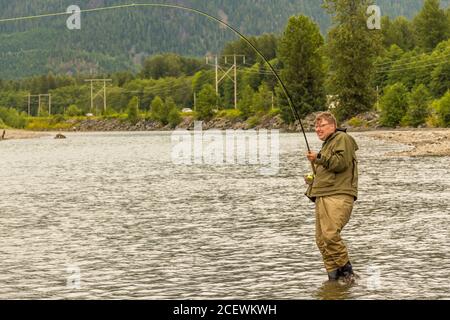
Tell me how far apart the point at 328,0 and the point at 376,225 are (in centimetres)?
10596

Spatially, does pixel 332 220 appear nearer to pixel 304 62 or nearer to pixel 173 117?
pixel 304 62

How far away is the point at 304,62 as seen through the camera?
135625mm

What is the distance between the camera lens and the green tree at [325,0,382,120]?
119188mm

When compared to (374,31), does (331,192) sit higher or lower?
lower

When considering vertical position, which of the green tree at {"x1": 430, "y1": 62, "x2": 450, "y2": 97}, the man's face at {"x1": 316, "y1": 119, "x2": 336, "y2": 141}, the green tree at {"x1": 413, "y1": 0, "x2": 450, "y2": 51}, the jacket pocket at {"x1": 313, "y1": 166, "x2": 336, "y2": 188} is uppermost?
the green tree at {"x1": 413, "y1": 0, "x2": 450, "y2": 51}

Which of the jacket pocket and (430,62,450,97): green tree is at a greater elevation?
(430,62,450,97): green tree

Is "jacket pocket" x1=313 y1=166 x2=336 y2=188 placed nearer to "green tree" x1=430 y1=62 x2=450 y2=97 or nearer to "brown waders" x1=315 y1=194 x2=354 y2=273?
"brown waders" x1=315 y1=194 x2=354 y2=273

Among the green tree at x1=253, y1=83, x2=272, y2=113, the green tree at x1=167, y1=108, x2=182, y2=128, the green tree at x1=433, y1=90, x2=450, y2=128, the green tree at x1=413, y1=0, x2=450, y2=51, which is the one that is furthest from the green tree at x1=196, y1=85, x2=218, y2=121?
the green tree at x1=433, y1=90, x2=450, y2=128

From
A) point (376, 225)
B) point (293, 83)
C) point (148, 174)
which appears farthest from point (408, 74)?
point (376, 225)

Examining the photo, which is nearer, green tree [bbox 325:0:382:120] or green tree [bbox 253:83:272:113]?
green tree [bbox 325:0:382:120]

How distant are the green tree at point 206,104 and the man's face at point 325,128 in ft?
549

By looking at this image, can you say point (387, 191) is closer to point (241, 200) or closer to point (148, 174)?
point (241, 200)

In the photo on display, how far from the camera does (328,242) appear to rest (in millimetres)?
11992
